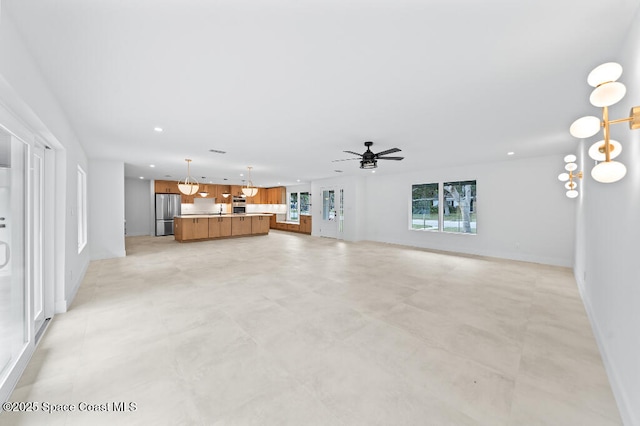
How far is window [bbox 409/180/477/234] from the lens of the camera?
7297 millimetres

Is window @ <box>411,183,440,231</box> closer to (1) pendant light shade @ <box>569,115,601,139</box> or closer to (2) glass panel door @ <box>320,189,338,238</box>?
(2) glass panel door @ <box>320,189,338,238</box>

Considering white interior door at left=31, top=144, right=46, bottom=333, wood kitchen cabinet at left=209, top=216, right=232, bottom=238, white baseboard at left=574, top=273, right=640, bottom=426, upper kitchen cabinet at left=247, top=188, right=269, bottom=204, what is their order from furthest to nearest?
upper kitchen cabinet at left=247, top=188, right=269, bottom=204
wood kitchen cabinet at left=209, top=216, right=232, bottom=238
white interior door at left=31, top=144, right=46, bottom=333
white baseboard at left=574, top=273, right=640, bottom=426

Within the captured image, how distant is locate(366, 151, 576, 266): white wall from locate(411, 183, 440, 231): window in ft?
0.74

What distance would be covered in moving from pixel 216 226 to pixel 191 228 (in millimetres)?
940

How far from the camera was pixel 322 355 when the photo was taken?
2256 millimetres

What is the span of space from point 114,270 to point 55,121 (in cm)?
350

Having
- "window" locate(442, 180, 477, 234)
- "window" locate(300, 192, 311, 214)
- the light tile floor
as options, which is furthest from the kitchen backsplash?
"window" locate(442, 180, 477, 234)

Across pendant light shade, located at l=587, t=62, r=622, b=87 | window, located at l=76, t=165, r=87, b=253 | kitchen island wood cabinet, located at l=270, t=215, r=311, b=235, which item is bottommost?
kitchen island wood cabinet, located at l=270, t=215, r=311, b=235

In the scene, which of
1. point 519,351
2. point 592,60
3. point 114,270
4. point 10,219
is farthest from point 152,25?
point 114,270

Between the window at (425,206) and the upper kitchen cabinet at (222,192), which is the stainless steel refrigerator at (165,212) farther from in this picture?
the window at (425,206)

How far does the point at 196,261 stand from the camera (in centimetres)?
608

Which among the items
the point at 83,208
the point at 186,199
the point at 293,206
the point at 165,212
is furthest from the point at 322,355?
the point at 293,206

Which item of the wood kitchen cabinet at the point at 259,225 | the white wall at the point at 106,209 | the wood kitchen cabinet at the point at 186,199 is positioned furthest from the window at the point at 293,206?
the white wall at the point at 106,209

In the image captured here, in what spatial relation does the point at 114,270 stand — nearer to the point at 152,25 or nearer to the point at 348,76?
the point at 152,25
